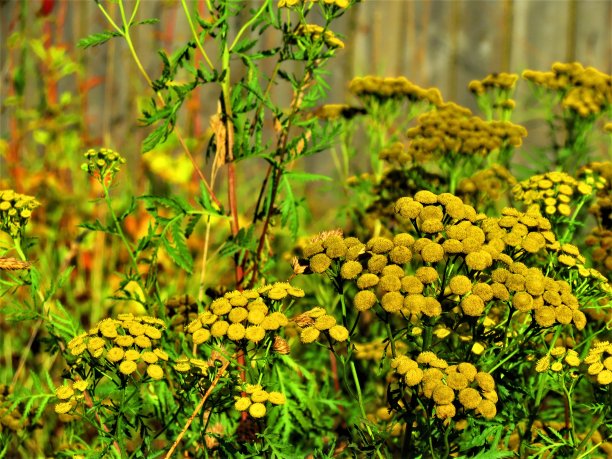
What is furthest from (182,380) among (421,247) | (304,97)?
(304,97)

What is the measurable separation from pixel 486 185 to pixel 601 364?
3.59 ft

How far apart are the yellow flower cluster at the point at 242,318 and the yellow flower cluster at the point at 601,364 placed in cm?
68

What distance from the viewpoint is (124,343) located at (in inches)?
71.3

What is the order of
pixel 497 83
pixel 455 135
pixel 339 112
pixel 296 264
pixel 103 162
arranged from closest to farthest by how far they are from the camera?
pixel 296 264, pixel 103 162, pixel 455 135, pixel 339 112, pixel 497 83

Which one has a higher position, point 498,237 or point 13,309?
point 498,237

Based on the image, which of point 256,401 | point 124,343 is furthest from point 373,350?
point 124,343

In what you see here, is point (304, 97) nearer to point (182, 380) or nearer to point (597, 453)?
point (182, 380)

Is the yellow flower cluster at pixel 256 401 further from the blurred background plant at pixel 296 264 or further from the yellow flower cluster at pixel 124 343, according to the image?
the yellow flower cluster at pixel 124 343

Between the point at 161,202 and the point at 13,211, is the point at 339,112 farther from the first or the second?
the point at 13,211

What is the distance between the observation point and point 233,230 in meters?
2.64

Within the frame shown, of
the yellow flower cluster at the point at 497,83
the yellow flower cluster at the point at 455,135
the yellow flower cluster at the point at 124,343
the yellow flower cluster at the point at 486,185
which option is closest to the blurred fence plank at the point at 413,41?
the yellow flower cluster at the point at 497,83

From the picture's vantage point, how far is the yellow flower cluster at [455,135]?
9.55 feet

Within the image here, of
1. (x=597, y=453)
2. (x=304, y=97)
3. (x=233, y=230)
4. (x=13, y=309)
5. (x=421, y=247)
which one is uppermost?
(x=304, y=97)

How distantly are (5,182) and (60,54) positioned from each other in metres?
0.84
